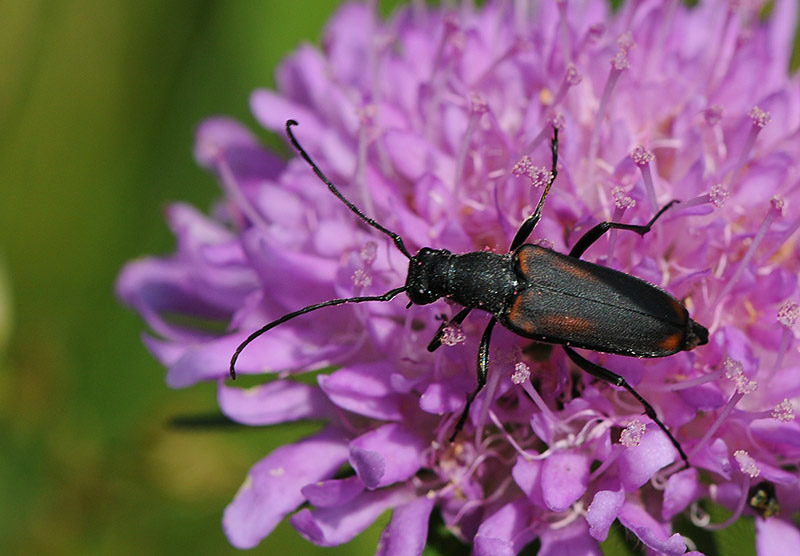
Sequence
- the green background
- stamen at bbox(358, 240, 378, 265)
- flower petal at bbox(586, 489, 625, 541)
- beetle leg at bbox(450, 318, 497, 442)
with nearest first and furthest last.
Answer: flower petal at bbox(586, 489, 625, 541), beetle leg at bbox(450, 318, 497, 442), stamen at bbox(358, 240, 378, 265), the green background

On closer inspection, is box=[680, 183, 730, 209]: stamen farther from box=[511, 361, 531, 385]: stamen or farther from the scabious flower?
box=[511, 361, 531, 385]: stamen

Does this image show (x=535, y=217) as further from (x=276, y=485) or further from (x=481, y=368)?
(x=276, y=485)

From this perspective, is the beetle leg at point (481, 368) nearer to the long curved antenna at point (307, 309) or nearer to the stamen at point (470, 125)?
the long curved antenna at point (307, 309)

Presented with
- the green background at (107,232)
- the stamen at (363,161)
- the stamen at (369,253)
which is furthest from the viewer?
the green background at (107,232)

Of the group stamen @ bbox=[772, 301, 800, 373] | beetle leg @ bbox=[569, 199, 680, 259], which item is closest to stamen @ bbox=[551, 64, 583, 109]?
beetle leg @ bbox=[569, 199, 680, 259]

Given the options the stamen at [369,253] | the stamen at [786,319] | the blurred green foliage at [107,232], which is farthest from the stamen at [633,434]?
the blurred green foliage at [107,232]

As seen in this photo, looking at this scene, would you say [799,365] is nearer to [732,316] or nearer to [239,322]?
[732,316]
